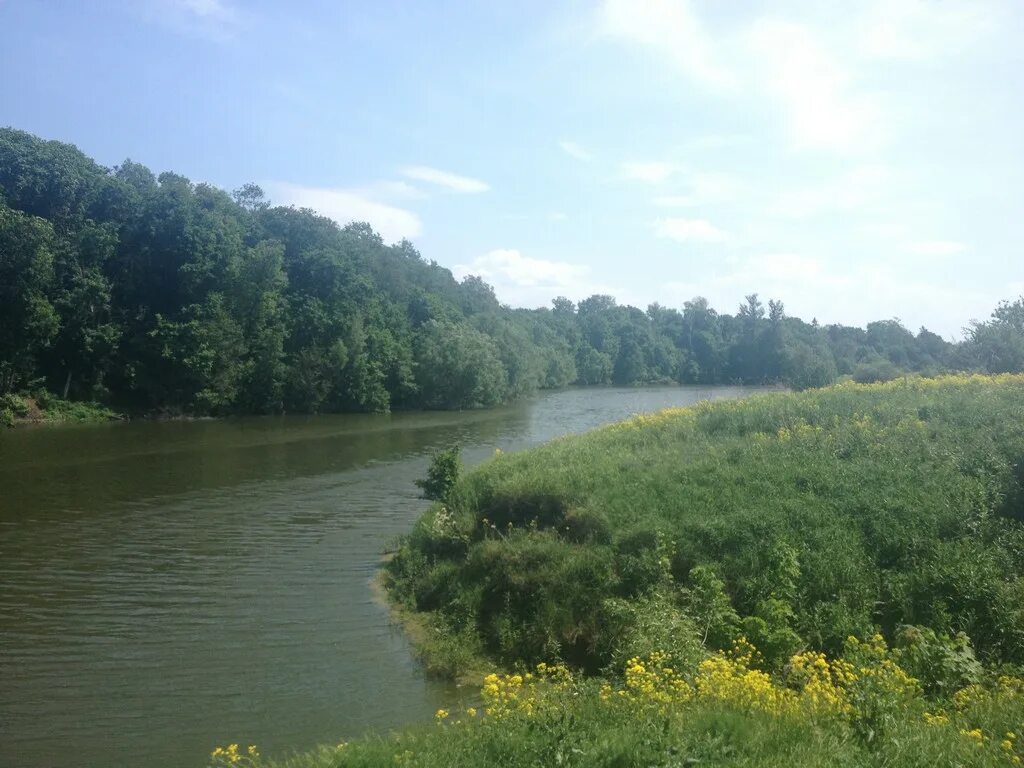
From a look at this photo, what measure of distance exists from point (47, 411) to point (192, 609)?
37162 millimetres

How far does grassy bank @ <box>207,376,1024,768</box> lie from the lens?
6043 mm

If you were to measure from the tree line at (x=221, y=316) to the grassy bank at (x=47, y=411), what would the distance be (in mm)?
1528

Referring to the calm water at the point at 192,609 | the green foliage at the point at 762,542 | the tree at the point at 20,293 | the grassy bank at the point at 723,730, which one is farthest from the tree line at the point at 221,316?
the grassy bank at the point at 723,730

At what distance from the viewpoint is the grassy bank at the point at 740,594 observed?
19.8 ft

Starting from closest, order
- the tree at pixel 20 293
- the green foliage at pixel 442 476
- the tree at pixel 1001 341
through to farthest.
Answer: the green foliage at pixel 442 476, the tree at pixel 1001 341, the tree at pixel 20 293

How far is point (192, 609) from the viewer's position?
14.1 metres

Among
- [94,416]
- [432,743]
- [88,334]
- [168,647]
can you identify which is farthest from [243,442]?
[432,743]

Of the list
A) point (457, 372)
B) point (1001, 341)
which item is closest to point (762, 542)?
point (1001, 341)

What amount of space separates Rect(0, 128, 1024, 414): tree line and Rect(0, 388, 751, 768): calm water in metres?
19.8

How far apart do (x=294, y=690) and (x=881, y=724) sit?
26.4ft

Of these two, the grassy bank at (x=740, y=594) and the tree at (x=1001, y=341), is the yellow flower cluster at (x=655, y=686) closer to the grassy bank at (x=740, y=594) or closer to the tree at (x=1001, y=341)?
the grassy bank at (x=740, y=594)

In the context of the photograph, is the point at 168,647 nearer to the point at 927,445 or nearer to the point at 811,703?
the point at 811,703

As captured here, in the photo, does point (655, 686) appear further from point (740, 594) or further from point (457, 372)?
point (457, 372)

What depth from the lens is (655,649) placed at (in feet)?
31.4
